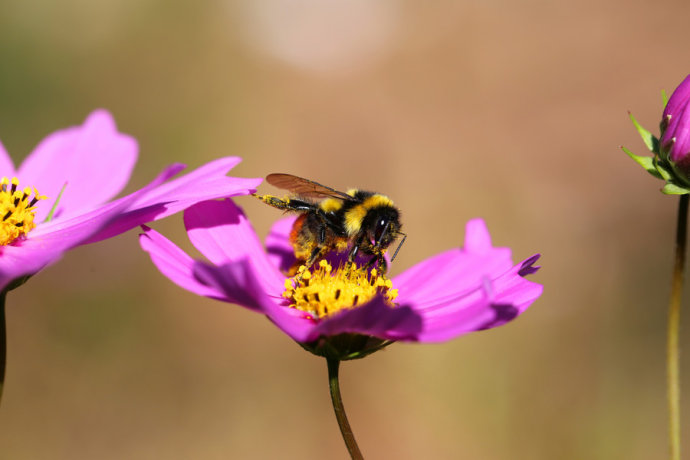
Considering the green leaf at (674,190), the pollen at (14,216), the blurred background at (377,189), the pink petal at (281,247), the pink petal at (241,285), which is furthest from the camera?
the blurred background at (377,189)

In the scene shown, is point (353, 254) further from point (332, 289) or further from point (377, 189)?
point (377, 189)

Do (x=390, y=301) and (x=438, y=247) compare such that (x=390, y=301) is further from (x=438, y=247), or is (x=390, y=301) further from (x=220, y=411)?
(x=438, y=247)

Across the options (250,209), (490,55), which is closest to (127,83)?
(250,209)

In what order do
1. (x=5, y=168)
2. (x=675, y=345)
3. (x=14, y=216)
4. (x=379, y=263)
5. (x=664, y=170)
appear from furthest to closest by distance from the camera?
1. (x=5, y=168)
2. (x=379, y=263)
3. (x=14, y=216)
4. (x=664, y=170)
5. (x=675, y=345)

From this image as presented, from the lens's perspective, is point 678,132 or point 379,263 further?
point 379,263

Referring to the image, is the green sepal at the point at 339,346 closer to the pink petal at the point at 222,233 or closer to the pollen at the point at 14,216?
the pink petal at the point at 222,233

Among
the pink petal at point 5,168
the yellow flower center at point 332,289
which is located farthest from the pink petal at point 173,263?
the pink petal at point 5,168

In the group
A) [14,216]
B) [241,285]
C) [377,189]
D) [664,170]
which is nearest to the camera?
[241,285]

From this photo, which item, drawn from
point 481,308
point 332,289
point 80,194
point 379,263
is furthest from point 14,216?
point 481,308
